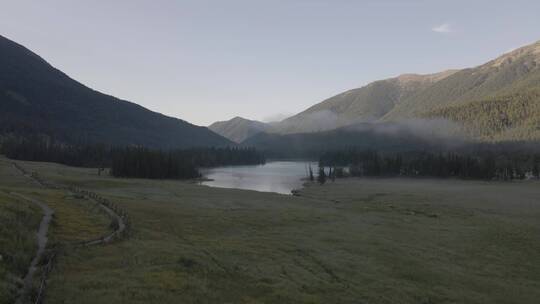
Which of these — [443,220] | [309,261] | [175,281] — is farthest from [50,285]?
[443,220]

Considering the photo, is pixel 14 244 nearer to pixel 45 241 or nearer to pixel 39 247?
pixel 39 247

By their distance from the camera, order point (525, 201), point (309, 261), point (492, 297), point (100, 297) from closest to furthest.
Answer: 1. point (100, 297)
2. point (492, 297)
3. point (309, 261)
4. point (525, 201)

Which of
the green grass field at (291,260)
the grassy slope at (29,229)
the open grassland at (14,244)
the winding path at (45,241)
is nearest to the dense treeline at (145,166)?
the green grass field at (291,260)

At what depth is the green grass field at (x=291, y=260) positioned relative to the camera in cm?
2630

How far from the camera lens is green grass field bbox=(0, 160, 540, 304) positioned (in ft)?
86.3

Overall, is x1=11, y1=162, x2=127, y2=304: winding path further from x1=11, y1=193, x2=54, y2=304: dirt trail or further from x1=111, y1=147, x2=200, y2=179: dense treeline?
x1=111, y1=147, x2=200, y2=179: dense treeline

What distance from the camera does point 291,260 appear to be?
36.9 m

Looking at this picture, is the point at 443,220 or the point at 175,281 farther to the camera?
the point at 443,220

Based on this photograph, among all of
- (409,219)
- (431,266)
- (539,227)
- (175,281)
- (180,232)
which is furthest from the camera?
(409,219)

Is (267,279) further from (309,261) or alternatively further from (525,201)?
(525,201)

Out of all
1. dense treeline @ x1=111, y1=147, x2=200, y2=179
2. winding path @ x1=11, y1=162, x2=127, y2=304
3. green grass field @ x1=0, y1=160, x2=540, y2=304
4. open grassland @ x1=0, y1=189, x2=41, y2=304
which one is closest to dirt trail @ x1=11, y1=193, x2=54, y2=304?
winding path @ x1=11, y1=162, x2=127, y2=304

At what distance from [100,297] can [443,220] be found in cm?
6503

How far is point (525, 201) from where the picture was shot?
10781 cm

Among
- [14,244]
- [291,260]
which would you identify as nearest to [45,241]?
[14,244]
